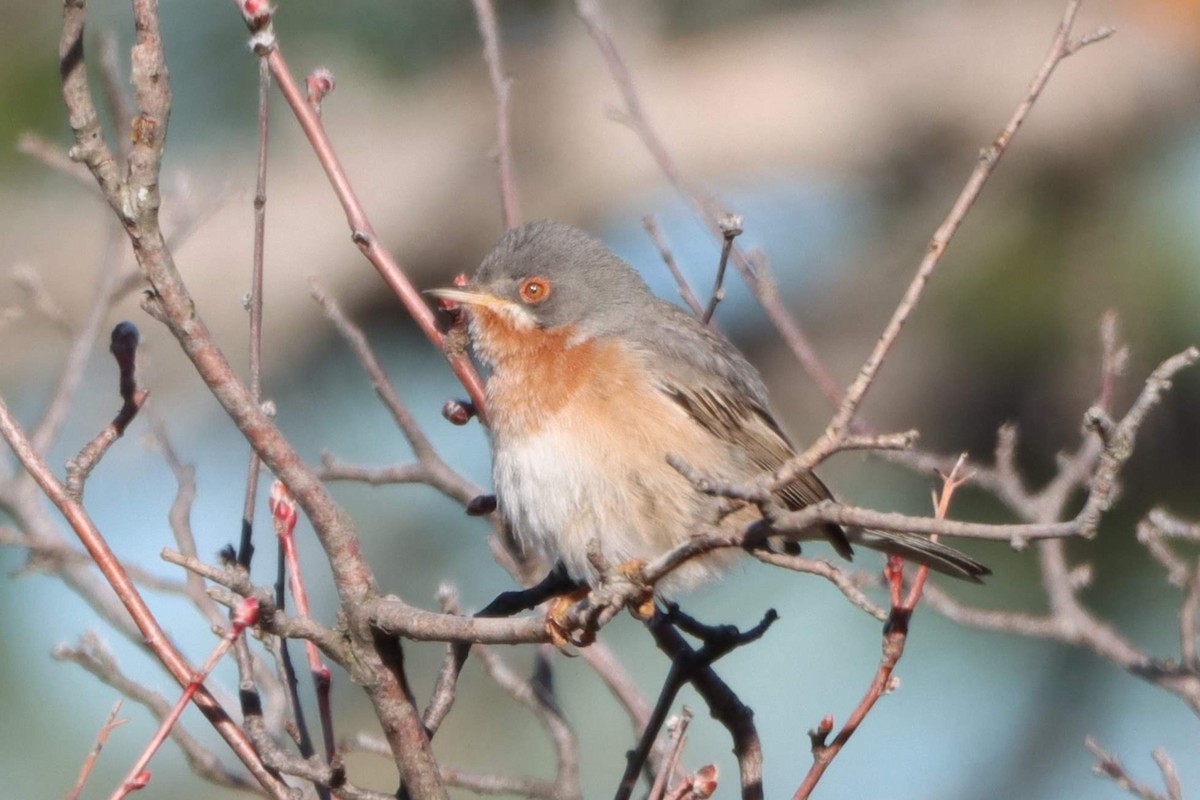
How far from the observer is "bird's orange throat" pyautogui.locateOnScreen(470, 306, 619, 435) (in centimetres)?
420

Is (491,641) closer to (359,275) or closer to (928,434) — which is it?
(359,275)

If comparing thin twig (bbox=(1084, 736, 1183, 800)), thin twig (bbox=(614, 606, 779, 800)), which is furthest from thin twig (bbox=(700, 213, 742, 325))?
thin twig (bbox=(1084, 736, 1183, 800))

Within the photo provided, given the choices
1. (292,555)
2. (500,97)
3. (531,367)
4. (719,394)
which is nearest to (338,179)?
(500,97)

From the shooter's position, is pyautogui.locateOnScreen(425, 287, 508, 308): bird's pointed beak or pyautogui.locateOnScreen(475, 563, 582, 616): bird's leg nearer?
pyautogui.locateOnScreen(475, 563, 582, 616): bird's leg

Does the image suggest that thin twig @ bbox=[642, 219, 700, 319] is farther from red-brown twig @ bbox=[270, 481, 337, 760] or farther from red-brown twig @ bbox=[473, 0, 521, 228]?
red-brown twig @ bbox=[270, 481, 337, 760]

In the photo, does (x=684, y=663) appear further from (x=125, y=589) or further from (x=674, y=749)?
(x=125, y=589)

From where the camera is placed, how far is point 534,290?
4609mm

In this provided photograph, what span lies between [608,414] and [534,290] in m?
0.65

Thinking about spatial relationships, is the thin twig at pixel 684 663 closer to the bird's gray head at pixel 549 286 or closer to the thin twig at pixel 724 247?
the thin twig at pixel 724 247

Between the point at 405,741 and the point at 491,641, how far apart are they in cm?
29

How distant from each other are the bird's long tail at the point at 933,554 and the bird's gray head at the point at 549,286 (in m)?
1.15

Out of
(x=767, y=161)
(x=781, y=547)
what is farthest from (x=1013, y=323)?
(x=781, y=547)

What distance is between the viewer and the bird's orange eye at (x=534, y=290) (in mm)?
4590

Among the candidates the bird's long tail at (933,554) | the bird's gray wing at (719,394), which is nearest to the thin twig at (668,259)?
the bird's gray wing at (719,394)
